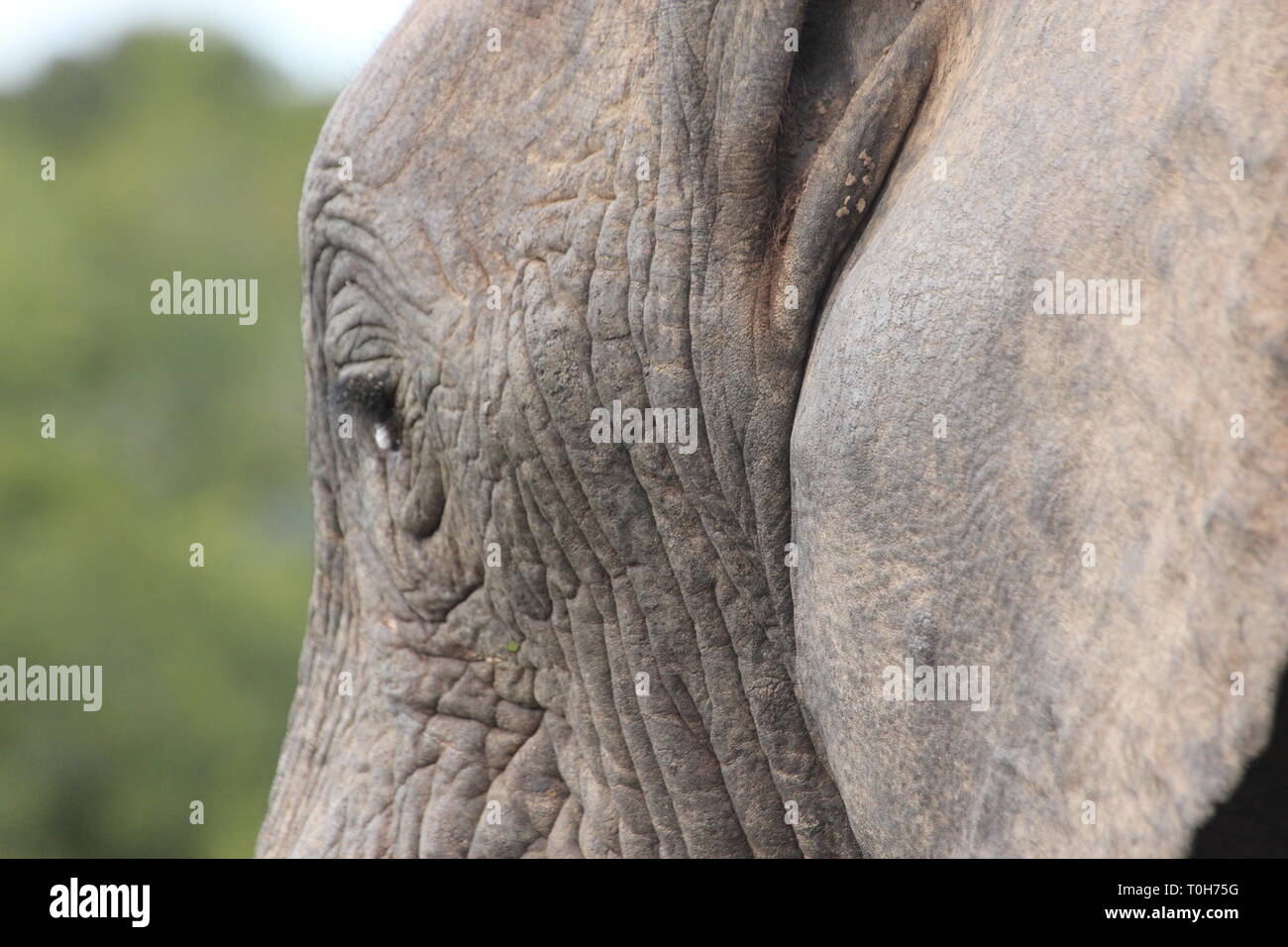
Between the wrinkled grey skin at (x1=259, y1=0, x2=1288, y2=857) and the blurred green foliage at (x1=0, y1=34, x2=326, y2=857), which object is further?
the blurred green foliage at (x1=0, y1=34, x2=326, y2=857)

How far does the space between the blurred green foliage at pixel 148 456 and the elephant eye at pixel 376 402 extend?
33.8ft

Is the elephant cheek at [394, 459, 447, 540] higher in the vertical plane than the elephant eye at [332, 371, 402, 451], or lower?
lower

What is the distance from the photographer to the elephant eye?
2.43 meters

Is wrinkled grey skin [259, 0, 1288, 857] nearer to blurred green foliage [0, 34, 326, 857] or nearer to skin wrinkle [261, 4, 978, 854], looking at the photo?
skin wrinkle [261, 4, 978, 854]

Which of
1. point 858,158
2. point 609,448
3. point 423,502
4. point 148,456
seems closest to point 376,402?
point 423,502

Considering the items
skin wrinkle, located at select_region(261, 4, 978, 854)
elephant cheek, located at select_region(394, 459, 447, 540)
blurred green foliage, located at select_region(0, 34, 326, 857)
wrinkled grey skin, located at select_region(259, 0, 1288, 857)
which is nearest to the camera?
wrinkled grey skin, located at select_region(259, 0, 1288, 857)

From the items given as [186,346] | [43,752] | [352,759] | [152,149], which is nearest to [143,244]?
[186,346]

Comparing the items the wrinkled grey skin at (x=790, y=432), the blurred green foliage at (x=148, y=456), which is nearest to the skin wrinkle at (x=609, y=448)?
the wrinkled grey skin at (x=790, y=432)

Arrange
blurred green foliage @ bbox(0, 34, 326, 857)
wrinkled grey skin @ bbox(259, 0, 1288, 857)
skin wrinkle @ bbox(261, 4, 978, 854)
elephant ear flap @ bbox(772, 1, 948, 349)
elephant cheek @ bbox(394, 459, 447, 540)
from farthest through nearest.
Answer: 1. blurred green foliage @ bbox(0, 34, 326, 857)
2. elephant cheek @ bbox(394, 459, 447, 540)
3. skin wrinkle @ bbox(261, 4, 978, 854)
4. elephant ear flap @ bbox(772, 1, 948, 349)
5. wrinkled grey skin @ bbox(259, 0, 1288, 857)

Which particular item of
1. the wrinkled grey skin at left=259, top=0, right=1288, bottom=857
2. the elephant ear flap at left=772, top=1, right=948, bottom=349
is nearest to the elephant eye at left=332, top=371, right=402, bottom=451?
the wrinkled grey skin at left=259, top=0, right=1288, bottom=857

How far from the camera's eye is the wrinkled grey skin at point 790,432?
1.23 metres

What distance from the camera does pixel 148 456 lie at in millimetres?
15820

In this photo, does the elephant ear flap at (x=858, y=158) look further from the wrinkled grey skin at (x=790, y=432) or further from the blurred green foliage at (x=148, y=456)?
the blurred green foliage at (x=148, y=456)
